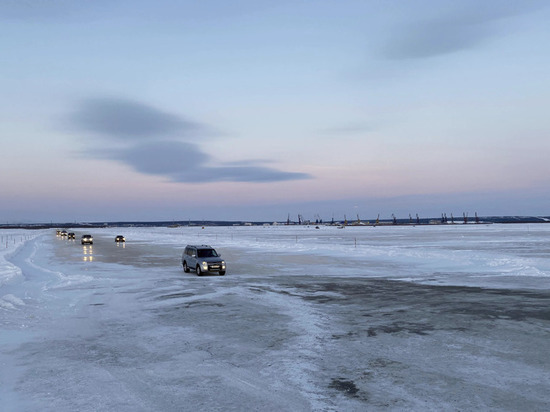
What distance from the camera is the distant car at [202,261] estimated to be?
2438 centimetres

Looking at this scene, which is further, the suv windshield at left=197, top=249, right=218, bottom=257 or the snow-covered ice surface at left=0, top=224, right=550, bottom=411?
the suv windshield at left=197, top=249, right=218, bottom=257

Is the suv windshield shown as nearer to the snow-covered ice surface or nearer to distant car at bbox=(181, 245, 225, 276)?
distant car at bbox=(181, 245, 225, 276)

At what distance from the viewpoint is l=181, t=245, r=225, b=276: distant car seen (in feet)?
80.0

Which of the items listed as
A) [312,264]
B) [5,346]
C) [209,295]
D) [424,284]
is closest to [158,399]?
[5,346]

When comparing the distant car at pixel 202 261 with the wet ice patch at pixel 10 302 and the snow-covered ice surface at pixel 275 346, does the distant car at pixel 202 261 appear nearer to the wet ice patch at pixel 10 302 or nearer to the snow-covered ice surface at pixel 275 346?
the snow-covered ice surface at pixel 275 346

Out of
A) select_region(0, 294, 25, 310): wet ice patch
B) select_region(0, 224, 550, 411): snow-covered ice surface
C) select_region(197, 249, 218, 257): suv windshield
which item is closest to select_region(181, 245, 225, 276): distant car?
select_region(197, 249, 218, 257): suv windshield

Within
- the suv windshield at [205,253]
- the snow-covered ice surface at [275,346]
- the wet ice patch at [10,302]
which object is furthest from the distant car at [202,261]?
the wet ice patch at [10,302]

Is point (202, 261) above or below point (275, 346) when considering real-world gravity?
above

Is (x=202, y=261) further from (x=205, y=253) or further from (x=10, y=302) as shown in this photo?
(x=10, y=302)

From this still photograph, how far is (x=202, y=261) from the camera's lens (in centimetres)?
2448

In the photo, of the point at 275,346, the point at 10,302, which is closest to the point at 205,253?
the point at 10,302

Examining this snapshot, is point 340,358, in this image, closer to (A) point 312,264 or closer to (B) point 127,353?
(B) point 127,353

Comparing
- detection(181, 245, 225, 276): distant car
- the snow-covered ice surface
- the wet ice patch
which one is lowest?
the snow-covered ice surface

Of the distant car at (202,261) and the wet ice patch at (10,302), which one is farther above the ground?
A: the distant car at (202,261)
